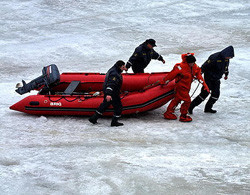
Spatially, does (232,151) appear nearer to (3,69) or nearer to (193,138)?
(193,138)

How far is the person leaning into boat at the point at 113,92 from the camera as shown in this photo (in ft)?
22.2

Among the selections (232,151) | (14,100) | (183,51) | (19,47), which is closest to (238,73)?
(183,51)

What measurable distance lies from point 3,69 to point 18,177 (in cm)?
584

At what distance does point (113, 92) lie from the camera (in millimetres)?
6828

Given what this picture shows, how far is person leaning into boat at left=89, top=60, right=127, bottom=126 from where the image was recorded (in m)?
6.77

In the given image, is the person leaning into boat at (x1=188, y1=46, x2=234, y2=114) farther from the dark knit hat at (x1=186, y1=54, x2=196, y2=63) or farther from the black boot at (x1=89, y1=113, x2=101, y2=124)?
the black boot at (x1=89, y1=113, x2=101, y2=124)

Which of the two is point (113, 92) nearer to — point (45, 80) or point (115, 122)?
point (115, 122)

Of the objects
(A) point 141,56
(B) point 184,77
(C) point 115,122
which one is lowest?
(C) point 115,122

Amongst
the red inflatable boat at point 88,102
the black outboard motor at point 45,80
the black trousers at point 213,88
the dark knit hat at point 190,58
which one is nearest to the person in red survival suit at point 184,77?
the dark knit hat at point 190,58

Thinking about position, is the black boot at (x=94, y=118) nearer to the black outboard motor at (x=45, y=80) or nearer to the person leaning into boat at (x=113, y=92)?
the person leaning into boat at (x=113, y=92)

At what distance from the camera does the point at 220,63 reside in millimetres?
7293

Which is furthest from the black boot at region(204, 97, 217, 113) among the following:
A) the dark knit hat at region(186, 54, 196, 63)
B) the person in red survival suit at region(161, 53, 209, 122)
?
the dark knit hat at region(186, 54, 196, 63)

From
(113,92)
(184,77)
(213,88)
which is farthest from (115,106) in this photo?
(213,88)

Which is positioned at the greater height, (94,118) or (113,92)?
(113,92)
